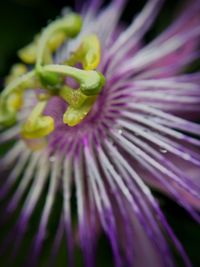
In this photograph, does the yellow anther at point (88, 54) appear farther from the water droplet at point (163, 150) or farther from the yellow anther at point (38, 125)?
the water droplet at point (163, 150)

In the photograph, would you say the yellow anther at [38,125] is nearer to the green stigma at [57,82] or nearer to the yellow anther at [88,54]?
the green stigma at [57,82]

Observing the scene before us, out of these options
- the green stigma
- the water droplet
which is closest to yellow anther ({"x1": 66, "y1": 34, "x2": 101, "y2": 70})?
the green stigma

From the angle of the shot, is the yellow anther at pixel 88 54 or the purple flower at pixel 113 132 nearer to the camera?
the purple flower at pixel 113 132

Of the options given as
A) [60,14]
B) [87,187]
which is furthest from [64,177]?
[60,14]

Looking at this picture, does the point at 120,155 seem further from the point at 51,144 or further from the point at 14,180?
the point at 14,180

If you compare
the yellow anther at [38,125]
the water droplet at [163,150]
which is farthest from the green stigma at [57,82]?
the water droplet at [163,150]

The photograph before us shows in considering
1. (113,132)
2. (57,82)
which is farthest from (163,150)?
(57,82)

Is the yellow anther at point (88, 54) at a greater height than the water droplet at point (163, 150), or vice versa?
the yellow anther at point (88, 54)

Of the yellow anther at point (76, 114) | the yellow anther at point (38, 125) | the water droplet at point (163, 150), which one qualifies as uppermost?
the yellow anther at point (38, 125)
